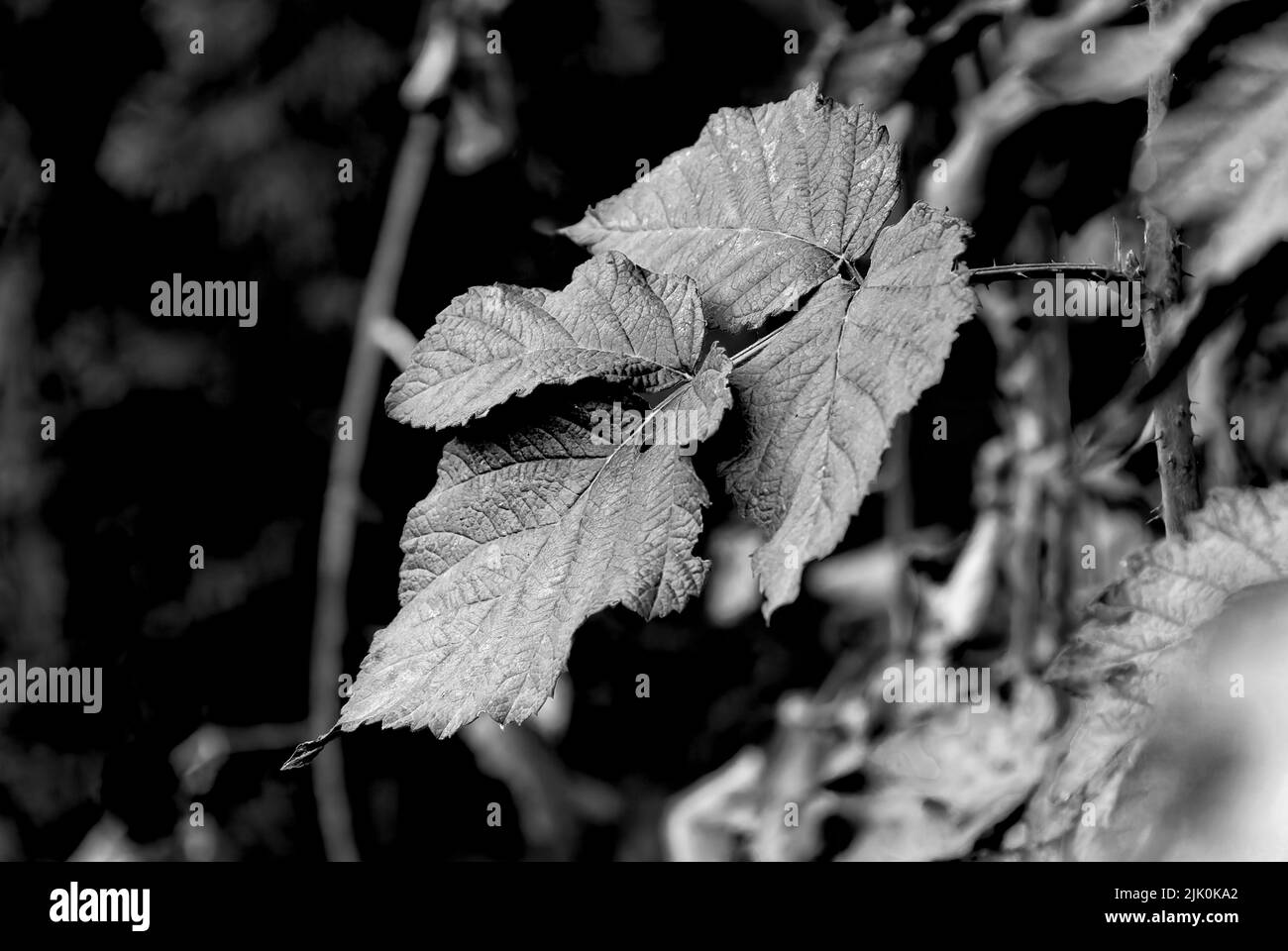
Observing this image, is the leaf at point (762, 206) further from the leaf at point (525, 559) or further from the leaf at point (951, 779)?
the leaf at point (951, 779)

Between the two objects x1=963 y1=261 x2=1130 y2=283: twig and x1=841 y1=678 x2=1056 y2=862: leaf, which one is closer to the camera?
x1=963 y1=261 x2=1130 y2=283: twig

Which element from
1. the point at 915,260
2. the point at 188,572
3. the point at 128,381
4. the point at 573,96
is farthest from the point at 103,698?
the point at 915,260

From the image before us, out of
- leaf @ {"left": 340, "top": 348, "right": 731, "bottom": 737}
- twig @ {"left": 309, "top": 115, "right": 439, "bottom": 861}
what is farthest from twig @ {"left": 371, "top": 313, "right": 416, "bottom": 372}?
leaf @ {"left": 340, "top": 348, "right": 731, "bottom": 737}

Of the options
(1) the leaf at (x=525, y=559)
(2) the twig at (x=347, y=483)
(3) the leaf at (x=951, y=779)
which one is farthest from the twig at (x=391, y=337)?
(1) the leaf at (x=525, y=559)

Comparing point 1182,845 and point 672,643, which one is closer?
point 1182,845

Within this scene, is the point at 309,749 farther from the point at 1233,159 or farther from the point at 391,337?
the point at 391,337

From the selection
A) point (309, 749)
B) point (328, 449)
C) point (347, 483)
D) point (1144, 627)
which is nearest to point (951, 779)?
point (1144, 627)

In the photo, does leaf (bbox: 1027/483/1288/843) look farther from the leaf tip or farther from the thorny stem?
the leaf tip
